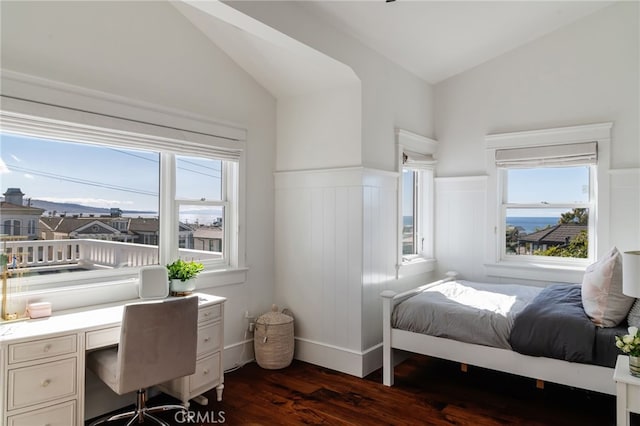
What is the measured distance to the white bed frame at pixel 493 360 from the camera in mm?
2598

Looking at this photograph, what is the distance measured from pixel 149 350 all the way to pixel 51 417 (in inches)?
21.7

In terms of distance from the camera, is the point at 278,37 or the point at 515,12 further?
the point at 515,12

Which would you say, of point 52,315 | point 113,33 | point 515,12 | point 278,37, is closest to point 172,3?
point 113,33

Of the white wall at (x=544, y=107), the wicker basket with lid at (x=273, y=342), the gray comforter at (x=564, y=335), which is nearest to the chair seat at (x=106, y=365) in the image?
the wicker basket with lid at (x=273, y=342)

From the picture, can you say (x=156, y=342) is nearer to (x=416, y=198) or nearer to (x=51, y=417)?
(x=51, y=417)

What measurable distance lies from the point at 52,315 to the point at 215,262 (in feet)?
4.43

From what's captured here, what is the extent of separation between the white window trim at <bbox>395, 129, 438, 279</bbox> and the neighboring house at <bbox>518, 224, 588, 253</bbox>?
3.07 feet

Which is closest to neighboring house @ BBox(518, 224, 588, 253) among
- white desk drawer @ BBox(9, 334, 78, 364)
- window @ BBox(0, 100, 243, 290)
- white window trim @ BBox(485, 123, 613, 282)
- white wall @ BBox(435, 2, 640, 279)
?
white window trim @ BBox(485, 123, 613, 282)

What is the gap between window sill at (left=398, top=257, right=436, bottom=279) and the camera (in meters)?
4.21

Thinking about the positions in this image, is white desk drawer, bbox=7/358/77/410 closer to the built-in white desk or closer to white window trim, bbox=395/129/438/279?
the built-in white desk

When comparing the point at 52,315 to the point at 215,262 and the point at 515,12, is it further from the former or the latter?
the point at 515,12

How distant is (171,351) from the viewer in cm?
252

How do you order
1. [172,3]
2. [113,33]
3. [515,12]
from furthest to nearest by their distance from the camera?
1. [515,12]
2. [172,3]
3. [113,33]

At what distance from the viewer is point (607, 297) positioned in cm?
265
